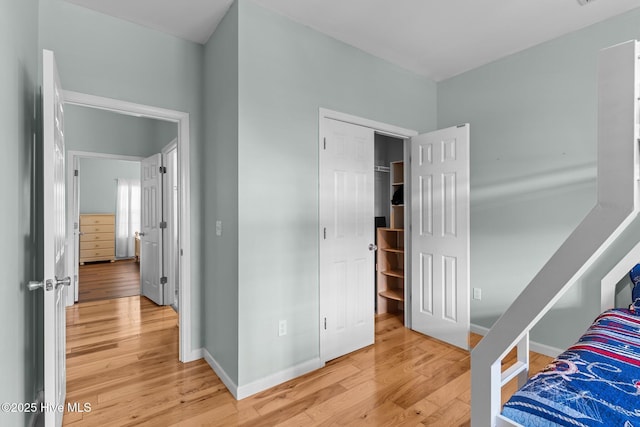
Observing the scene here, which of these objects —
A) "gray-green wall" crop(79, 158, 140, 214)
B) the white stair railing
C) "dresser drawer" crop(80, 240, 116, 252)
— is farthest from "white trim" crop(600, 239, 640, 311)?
"gray-green wall" crop(79, 158, 140, 214)

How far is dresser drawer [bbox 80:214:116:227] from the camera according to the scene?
288 inches

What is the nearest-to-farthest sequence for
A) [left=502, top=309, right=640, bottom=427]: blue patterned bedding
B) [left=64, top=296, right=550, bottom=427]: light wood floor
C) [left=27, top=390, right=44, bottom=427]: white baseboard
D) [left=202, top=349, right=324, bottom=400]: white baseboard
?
[left=502, top=309, right=640, bottom=427]: blue patterned bedding < [left=27, top=390, right=44, bottom=427]: white baseboard < [left=64, top=296, right=550, bottom=427]: light wood floor < [left=202, top=349, right=324, bottom=400]: white baseboard

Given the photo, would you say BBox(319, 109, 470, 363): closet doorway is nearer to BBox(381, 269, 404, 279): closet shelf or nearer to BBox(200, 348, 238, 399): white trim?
BBox(381, 269, 404, 279): closet shelf

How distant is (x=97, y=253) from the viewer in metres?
7.37

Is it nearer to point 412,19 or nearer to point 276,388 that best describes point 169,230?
point 276,388

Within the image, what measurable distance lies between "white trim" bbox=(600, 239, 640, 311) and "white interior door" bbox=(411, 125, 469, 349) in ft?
2.97

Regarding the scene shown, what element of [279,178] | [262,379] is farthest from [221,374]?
[279,178]

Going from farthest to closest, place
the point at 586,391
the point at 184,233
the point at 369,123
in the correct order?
the point at 369,123 → the point at 184,233 → the point at 586,391

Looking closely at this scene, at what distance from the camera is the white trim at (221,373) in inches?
85.2

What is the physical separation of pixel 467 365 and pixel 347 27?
284 centimetres

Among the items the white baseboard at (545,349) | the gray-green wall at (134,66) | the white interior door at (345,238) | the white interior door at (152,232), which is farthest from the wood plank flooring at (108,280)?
the white baseboard at (545,349)

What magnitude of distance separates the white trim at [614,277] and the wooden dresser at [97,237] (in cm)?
867

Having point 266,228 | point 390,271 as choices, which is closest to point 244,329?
point 266,228

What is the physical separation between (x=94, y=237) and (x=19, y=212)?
6965mm
